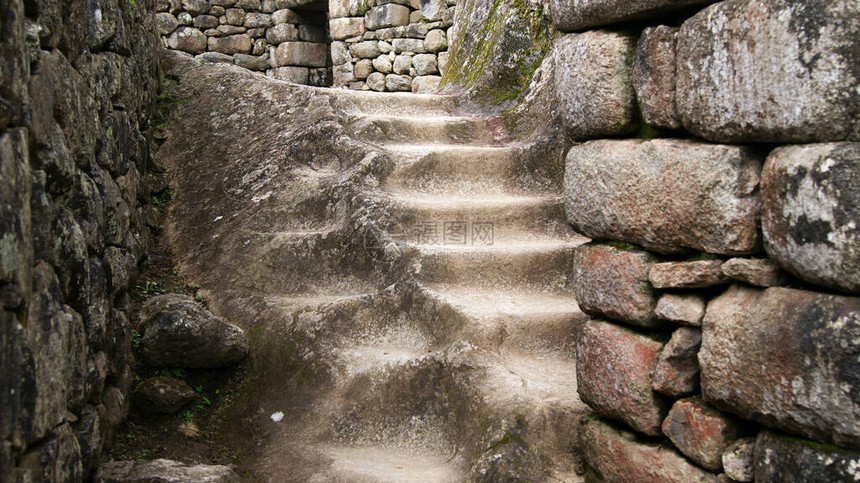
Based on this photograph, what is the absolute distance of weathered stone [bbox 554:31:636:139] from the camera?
2.49 meters

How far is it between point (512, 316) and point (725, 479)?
1.51 metres

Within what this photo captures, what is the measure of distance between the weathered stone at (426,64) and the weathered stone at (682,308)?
7624 mm

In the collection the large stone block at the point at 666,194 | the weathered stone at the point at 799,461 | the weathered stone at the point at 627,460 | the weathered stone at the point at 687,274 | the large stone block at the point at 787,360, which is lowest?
the weathered stone at the point at 627,460

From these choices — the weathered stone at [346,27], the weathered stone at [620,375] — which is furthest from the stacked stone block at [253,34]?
the weathered stone at [620,375]

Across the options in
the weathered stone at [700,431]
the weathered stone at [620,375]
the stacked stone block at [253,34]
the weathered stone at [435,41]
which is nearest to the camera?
the weathered stone at [700,431]

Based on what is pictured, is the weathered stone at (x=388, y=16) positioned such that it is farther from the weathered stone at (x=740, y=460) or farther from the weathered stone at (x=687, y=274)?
the weathered stone at (x=740, y=460)

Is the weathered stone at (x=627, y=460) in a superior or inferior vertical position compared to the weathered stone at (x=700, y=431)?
inferior

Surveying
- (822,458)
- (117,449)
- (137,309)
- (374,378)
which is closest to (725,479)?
(822,458)

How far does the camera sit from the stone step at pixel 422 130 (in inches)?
201

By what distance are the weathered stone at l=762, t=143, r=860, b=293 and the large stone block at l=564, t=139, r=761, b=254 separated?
9 cm

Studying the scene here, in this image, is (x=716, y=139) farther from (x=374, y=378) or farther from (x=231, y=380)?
(x=231, y=380)

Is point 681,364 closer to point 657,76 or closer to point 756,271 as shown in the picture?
point 756,271

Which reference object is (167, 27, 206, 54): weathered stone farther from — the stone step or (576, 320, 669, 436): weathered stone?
(576, 320, 669, 436): weathered stone

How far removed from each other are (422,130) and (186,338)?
2374mm
